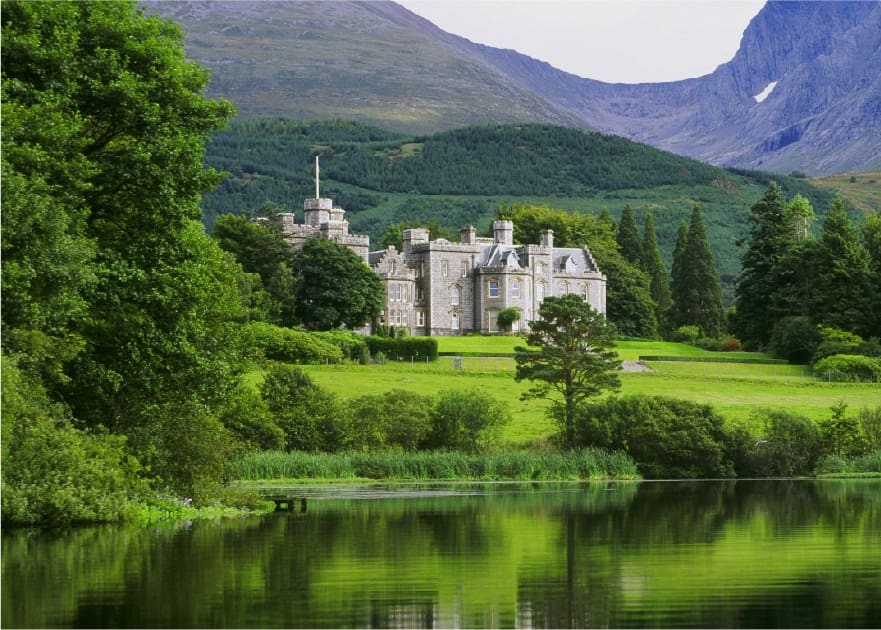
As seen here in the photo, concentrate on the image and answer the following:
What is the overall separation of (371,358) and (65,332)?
174ft

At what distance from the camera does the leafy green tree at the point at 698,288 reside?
11081 centimetres

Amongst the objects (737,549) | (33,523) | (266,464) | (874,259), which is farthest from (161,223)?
(874,259)

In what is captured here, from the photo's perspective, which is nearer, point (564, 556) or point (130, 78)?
point (564, 556)

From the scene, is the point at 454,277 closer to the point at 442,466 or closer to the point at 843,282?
the point at 843,282

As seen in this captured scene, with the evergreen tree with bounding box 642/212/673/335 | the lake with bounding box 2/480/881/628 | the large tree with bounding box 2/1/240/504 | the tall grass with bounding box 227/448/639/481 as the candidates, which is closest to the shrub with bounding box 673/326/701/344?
the evergreen tree with bounding box 642/212/673/335

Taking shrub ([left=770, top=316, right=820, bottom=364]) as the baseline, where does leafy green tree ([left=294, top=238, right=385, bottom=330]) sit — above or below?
above

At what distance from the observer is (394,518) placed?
29.6 metres

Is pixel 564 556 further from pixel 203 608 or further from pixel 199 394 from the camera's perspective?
pixel 199 394

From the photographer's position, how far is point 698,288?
11138 centimetres

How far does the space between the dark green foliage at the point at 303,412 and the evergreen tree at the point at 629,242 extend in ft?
240

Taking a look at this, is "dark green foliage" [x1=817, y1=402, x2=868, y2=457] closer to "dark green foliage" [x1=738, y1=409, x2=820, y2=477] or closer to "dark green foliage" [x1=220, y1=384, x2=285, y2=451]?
"dark green foliage" [x1=738, y1=409, x2=820, y2=477]

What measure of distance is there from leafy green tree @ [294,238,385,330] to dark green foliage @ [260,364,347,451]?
37.7 meters

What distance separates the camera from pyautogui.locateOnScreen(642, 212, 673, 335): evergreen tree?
118 meters

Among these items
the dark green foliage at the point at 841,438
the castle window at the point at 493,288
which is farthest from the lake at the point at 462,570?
the castle window at the point at 493,288
